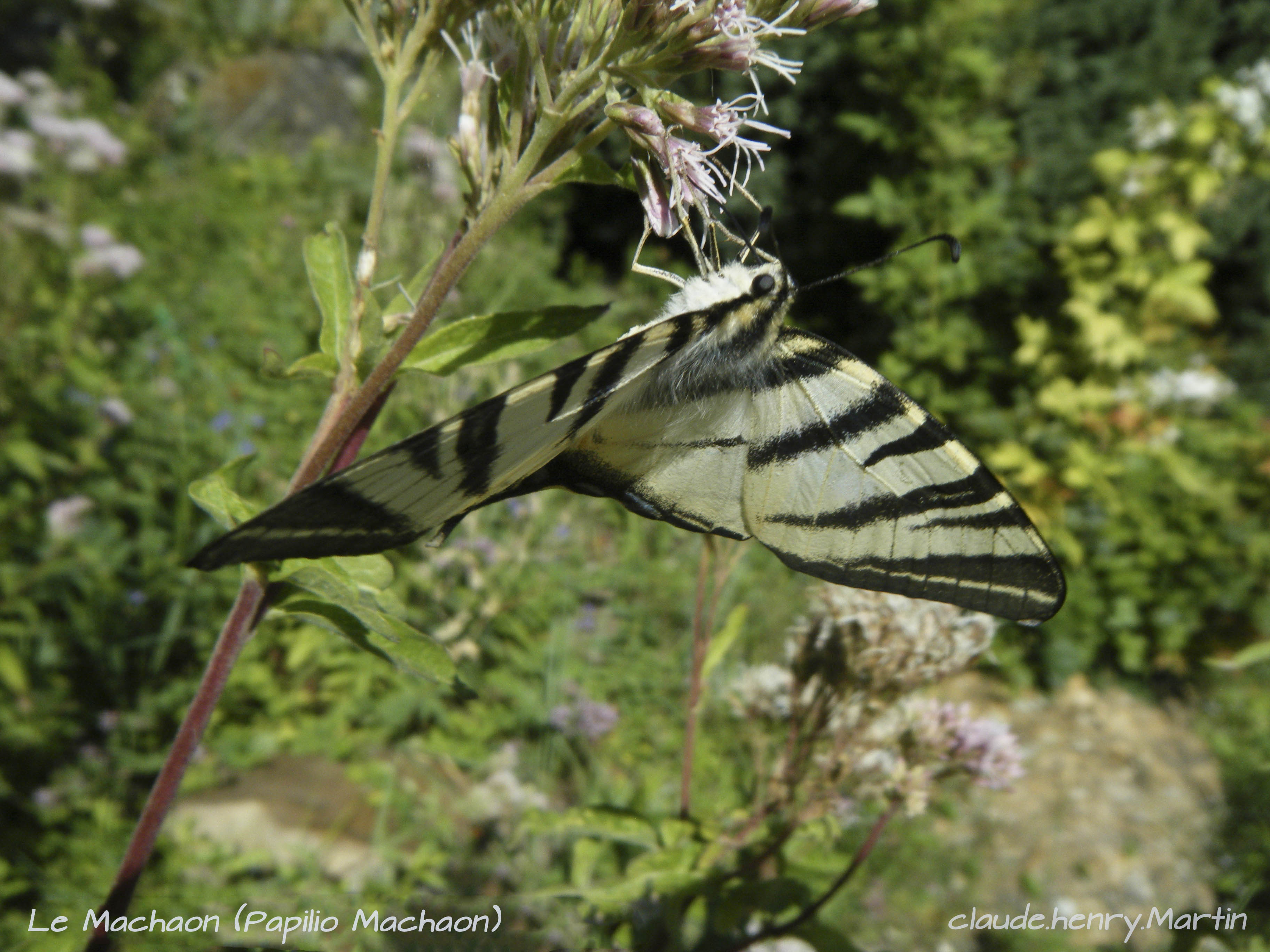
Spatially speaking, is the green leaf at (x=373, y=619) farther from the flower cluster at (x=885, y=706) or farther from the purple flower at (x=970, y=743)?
the purple flower at (x=970, y=743)

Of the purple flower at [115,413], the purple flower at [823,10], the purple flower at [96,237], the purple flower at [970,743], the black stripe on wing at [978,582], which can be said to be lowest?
the purple flower at [970,743]

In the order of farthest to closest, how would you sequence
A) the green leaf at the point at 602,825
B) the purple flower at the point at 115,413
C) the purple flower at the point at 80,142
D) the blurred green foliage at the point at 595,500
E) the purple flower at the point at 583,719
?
1. the purple flower at the point at 80,142
2. the purple flower at the point at 115,413
3. the purple flower at the point at 583,719
4. the blurred green foliage at the point at 595,500
5. the green leaf at the point at 602,825

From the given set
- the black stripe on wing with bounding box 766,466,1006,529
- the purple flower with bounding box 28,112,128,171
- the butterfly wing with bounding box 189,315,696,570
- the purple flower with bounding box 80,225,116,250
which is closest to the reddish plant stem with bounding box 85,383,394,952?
the butterfly wing with bounding box 189,315,696,570

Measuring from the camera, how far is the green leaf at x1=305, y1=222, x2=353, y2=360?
3.19 feet

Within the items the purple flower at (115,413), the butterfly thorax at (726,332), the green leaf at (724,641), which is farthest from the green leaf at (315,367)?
the purple flower at (115,413)

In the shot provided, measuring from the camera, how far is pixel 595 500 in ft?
12.8

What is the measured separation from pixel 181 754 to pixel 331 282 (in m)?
0.56

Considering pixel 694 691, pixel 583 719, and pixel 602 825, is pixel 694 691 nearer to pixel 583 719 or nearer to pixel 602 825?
pixel 602 825

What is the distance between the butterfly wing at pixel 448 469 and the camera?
70 cm

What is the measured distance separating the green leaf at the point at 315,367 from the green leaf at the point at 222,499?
0.12 meters

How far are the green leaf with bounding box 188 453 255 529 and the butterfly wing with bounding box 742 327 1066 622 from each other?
666 mm

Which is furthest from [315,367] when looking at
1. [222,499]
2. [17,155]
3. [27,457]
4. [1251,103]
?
[1251,103]

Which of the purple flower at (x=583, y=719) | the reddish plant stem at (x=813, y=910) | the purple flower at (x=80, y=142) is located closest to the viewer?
the reddish plant stem at (x=813, y=910)

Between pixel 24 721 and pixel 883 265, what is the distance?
13.5 ft
